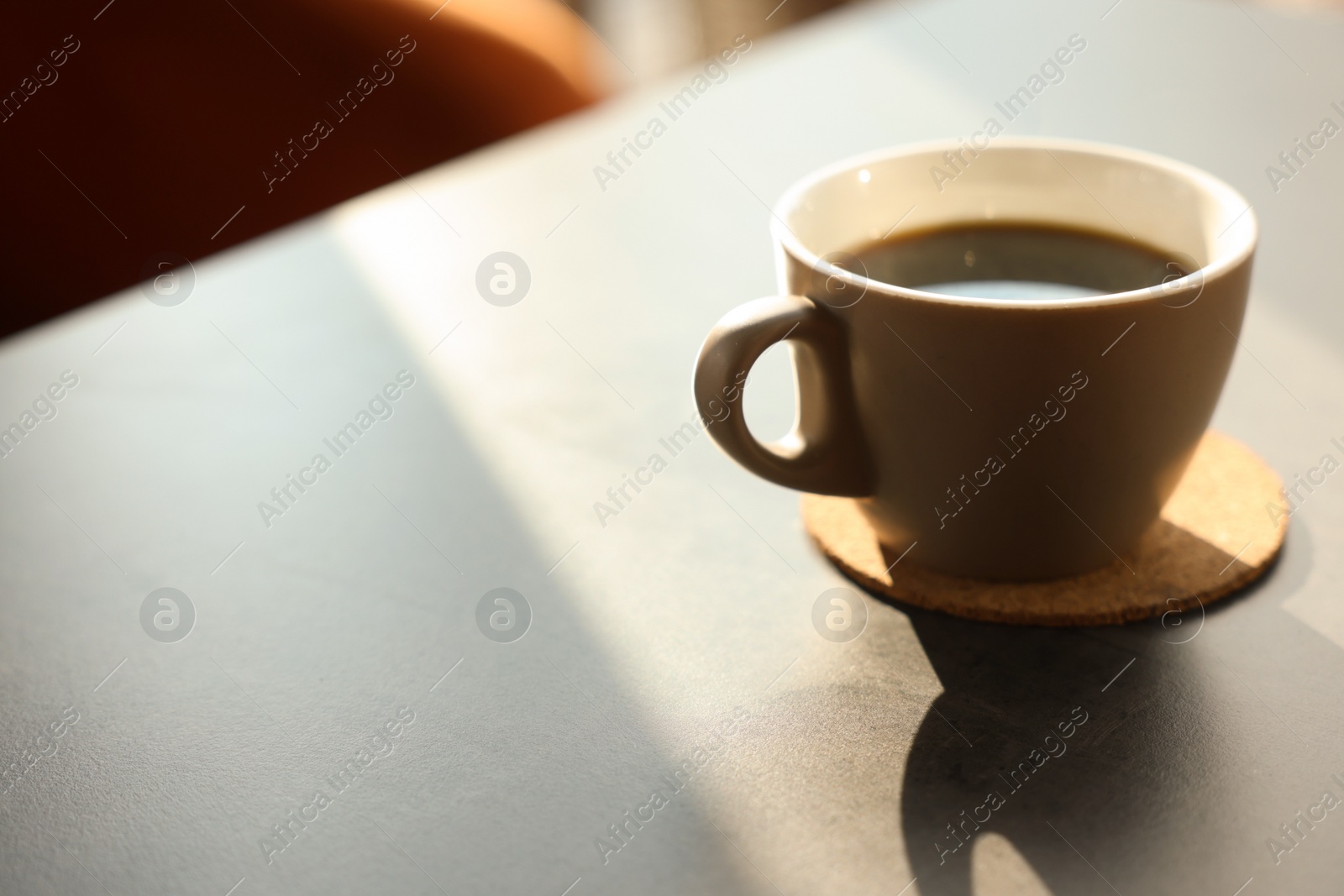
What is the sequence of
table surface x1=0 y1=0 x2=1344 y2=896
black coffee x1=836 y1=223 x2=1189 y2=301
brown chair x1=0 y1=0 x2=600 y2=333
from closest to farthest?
table surface x1=0 y1=0 x2=1344 y2=896 → black coffee x1=836 y1=223 x2=1189 y2=301 → brown chair x1=0 y1=0 x2=600 y2=333

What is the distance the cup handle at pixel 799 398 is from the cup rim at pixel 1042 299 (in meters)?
0.02

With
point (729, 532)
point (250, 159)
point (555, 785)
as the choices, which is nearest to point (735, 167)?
point (729, 532)

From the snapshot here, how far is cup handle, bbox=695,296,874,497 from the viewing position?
48 cm

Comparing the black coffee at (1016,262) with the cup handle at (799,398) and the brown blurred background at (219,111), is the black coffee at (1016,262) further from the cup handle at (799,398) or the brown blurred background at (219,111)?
the brown blurred background at (219,111)

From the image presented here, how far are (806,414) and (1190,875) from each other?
0.22m

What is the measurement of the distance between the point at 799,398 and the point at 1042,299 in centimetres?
11

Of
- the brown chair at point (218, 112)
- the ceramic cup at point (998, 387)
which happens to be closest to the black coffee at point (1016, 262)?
the ceramic cup at point (998, 387)

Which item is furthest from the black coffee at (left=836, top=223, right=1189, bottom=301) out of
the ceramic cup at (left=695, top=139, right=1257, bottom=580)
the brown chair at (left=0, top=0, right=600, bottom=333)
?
Result: the brown chair at (left=0, top=0, right=600, bottom=333)

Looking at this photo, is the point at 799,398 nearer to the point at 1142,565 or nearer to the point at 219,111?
the point at 1142,565

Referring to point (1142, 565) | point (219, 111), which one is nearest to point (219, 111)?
point (219, 111)

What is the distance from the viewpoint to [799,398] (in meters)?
0.53

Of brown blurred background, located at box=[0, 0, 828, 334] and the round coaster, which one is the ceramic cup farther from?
brown blurred background, located at box=[0, 0, 828, 334]

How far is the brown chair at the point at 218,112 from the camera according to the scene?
4.67 feet

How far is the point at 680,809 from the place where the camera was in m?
0.42
